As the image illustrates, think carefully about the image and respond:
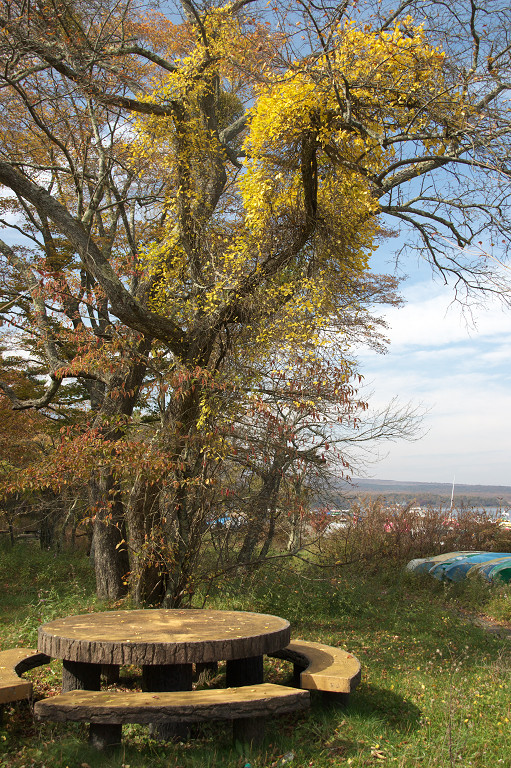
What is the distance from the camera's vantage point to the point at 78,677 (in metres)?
4.45

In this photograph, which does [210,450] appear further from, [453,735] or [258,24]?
[258,24]

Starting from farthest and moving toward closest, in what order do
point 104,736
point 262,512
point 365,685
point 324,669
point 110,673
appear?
point 262,512
point 110,673
point 365,685
point 324,669
point 104,736

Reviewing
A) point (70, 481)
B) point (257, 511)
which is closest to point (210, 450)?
point (257, 511)

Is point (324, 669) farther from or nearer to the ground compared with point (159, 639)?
nearer to the ground

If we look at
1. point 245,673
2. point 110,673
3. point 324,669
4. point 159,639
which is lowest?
point 110,673

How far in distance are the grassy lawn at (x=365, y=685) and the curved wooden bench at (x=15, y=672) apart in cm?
29

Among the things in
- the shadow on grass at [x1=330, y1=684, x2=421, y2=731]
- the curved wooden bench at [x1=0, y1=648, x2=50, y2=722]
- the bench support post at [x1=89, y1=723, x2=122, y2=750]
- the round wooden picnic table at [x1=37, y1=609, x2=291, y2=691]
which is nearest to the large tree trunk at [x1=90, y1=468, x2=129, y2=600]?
the curved wooden bench at [x1=0, y1=648, x2=50, y2=722]

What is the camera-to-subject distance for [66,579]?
465 inches

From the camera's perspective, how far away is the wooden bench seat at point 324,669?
4.11 metres

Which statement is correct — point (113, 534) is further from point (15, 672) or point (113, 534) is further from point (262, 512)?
point (15, 672)

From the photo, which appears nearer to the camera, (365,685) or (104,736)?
(104,736)

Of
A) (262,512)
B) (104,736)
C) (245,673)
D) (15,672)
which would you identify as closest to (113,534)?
(262,512)

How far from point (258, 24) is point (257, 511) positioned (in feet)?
24.5

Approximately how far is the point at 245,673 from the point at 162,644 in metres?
1.04
